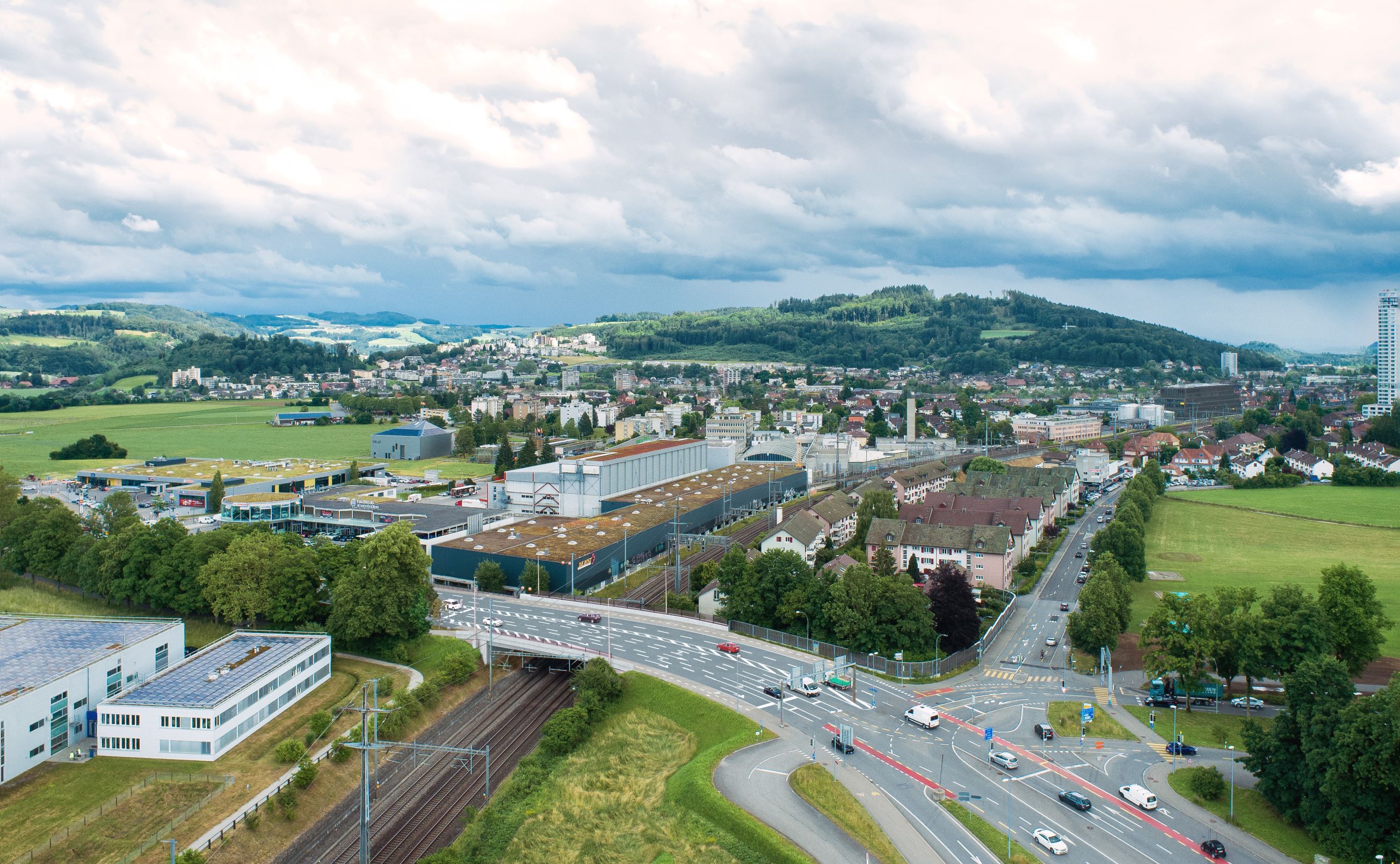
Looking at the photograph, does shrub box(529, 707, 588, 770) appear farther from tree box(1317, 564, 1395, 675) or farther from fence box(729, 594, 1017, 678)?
tree box(1317, 564, 1395, 675)

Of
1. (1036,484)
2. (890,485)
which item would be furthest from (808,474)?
(1036,484)

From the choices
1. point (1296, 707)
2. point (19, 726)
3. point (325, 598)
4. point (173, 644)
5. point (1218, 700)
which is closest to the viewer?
point (1296, 707)

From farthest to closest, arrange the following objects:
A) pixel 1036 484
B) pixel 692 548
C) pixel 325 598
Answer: pixel 1036 484 < pixel 692 548 < pixel 325 598

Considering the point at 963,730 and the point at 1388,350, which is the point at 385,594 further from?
the point at 1388,350

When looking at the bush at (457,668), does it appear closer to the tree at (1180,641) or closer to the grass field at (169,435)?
the tree at (1180,641)

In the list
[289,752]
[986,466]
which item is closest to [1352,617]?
[289,752]

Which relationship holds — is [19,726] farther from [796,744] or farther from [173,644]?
[796,744]

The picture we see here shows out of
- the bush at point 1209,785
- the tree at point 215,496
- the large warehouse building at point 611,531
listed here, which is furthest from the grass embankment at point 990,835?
A: the tree at point 215,496
